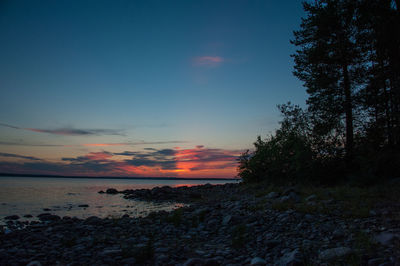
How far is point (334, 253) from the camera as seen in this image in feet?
16.8

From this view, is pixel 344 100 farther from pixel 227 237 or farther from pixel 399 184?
pixel 227 237

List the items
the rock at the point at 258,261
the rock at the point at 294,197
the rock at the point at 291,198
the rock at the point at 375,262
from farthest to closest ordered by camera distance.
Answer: the rock at the point at 291,198 → the rock at the point at 294,197 → the rock at the point at 258,261 → the rock at the point at 375,262

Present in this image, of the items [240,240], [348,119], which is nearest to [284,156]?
[348,119]

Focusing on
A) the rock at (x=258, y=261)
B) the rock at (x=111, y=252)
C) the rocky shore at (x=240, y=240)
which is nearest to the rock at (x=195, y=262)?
the rocky shore at (x=240, y=240)

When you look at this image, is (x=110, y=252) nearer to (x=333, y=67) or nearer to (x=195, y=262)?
(x=195, y=262)

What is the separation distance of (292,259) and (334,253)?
2.92ft

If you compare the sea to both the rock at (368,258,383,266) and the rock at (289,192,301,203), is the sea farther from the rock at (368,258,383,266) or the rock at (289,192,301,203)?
the rock at (368,258,383,266)

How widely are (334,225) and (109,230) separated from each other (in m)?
7.96

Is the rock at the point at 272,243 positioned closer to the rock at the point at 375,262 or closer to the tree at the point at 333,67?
the rock at the point at 375,262

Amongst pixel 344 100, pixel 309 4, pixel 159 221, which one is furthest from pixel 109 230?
pixel 309 4

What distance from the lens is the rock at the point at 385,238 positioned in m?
5.29

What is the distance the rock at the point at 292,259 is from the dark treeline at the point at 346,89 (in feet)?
45.0

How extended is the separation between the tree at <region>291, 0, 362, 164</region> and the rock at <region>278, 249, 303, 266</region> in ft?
54.7

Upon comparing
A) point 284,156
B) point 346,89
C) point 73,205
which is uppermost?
point 346,89
